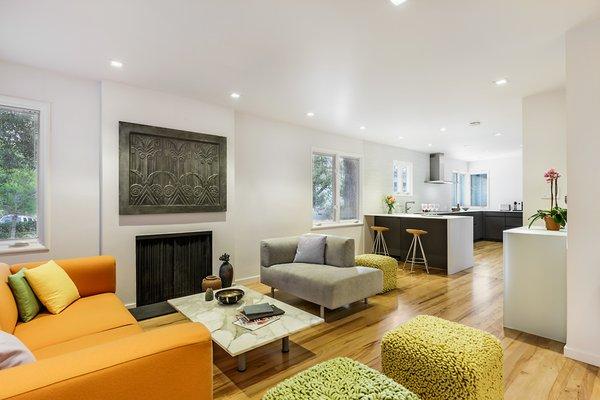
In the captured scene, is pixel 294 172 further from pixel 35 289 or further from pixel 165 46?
pixel 35 289

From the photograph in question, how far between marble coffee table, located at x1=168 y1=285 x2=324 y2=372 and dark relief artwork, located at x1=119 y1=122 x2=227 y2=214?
4.64ft

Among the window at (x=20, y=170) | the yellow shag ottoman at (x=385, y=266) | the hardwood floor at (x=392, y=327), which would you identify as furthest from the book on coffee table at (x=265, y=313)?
the window at (x=20, y=170)

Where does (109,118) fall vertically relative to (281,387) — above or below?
above

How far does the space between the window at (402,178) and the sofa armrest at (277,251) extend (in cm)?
414

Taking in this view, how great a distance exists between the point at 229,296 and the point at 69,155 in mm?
2335

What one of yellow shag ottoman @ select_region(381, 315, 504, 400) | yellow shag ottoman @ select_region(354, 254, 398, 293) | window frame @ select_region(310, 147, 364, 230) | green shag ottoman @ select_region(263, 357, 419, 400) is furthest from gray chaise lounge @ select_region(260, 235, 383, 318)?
window frame @ select_region(310, 147, 364, 230)

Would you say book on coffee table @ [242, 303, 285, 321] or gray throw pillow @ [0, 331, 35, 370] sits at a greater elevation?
gray throw pillow @ [0, 331, 35, 370]

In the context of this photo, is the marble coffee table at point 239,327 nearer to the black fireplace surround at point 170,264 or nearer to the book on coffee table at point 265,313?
the book on coffee table at point 265,313

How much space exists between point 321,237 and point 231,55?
238cm

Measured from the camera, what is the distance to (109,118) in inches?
132

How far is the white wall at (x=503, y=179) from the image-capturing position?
867 centimetres

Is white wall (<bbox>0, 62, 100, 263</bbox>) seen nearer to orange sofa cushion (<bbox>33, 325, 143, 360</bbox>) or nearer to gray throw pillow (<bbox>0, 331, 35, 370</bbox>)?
orange sofa cushion (<bbox>33, 325, 143, 360</bbox>)

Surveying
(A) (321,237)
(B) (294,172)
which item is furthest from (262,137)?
(A) (321,237)

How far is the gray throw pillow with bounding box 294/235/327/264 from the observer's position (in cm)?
386
